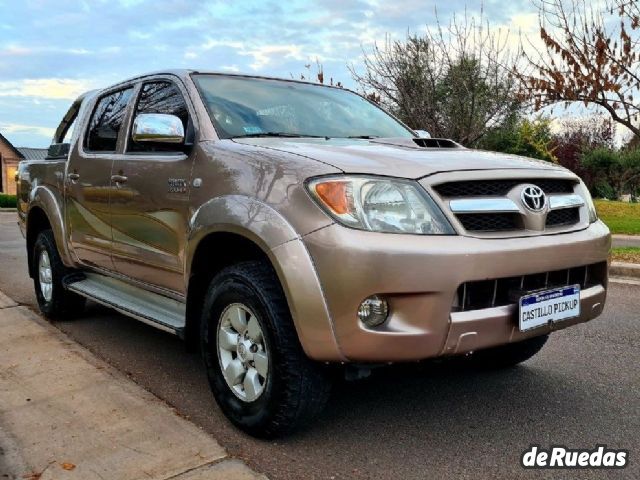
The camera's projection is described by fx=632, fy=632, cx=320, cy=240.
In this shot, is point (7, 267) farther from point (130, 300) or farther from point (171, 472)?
point (171, 472)

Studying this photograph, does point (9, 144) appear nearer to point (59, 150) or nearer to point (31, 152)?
point (31, 152)

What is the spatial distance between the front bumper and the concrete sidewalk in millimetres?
731

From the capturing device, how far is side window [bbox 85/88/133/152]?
14.4 ft

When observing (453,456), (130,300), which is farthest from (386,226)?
(130,300)

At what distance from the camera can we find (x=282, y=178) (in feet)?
8.97

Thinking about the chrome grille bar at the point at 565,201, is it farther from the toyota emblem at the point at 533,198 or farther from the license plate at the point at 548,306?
the license plate at the point at 548,306

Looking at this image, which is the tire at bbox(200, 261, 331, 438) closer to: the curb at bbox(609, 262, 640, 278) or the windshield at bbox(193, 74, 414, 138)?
the windshield at bbox(193, 74, 414, 138)

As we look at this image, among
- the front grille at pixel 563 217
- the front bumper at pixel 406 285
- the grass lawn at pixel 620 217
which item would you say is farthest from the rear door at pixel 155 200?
the grass lawn at pixel 620 217

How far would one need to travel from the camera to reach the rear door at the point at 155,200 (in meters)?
3.39

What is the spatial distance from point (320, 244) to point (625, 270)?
6191mm

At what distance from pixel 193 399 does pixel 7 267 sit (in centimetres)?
630

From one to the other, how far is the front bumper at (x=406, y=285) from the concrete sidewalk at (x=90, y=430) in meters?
0.73

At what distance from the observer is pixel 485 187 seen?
275 cm

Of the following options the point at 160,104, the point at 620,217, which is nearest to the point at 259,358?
the point at 160,104
